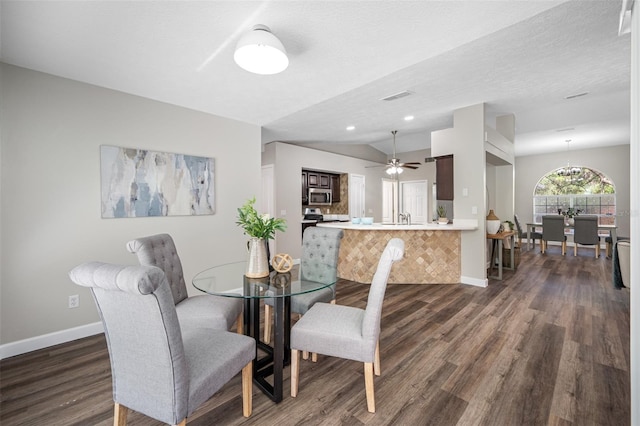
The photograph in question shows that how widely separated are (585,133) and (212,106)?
7.59 m

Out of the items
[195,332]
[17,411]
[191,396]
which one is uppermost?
[195,332]

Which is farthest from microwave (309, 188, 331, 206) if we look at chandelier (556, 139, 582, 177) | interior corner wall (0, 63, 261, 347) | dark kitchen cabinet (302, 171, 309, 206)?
chandelier (556, 139, 582, 177)

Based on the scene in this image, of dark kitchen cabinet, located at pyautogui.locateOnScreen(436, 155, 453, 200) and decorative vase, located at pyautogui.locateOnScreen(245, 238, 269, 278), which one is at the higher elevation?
dark kitchen cabinet, located at pyautogui.locateOnScreen(436, 155, 453, 200)

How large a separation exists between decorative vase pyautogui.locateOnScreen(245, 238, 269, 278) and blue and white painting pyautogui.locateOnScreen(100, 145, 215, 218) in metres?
1.93

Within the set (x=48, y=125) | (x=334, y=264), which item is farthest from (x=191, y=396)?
(x=48, y=125)

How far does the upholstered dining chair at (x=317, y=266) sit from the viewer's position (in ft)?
7.32

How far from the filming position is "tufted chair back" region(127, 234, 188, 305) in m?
2.09

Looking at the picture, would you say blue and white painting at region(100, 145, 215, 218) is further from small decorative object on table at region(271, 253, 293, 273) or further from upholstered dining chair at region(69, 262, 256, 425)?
upholstered dining chair at region(69, 262, 256, 425)

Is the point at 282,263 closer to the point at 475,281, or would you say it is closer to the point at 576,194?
the point at 475,281

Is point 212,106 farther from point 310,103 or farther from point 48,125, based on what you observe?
point 48,125

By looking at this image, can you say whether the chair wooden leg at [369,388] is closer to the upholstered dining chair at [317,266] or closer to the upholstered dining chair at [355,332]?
the upholstered dining chair at [355,332]

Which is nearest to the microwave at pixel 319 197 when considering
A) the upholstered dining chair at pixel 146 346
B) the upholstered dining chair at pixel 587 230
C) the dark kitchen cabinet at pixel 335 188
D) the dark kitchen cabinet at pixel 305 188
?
the dark kitchen cabinet at pixel 305 188

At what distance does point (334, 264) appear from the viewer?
2.46 m

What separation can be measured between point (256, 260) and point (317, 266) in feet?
2.27
